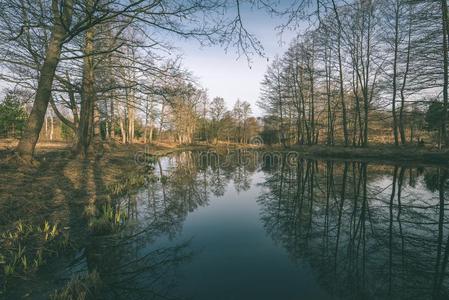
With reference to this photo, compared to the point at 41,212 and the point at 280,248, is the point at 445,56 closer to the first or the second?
the point at 280,248

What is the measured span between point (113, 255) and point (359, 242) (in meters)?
4.69

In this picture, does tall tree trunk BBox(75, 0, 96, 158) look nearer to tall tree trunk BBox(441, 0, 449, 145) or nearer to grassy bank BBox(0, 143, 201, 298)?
grassy bank BBox(0, 143, 201, 298)

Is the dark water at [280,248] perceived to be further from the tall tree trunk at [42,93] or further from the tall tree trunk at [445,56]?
the tall tree trunk at [445,56]

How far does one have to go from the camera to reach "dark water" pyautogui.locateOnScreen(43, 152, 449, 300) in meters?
3.28

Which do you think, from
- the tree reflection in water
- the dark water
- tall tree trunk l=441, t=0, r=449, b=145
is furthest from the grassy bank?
tall tree trunk l=441, t=0, r=449, b=145

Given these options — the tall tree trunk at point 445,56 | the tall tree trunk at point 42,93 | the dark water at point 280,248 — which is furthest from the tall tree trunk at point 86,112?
the tall tree trunk at point 445,56

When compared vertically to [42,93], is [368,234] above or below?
below

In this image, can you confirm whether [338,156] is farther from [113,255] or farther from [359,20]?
[113,255]

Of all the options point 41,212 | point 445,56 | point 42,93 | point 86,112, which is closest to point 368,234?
point 41,212

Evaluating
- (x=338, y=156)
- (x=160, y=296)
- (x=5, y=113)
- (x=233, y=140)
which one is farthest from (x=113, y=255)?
(x=233, y=140)

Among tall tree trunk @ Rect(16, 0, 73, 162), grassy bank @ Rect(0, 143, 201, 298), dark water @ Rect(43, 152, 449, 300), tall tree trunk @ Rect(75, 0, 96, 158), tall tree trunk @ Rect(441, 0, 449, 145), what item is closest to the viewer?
dark water @ Rect(43, 152, 449, 300)

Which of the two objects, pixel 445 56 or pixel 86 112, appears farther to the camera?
pixel 445 56

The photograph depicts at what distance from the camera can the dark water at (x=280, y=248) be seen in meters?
3.28

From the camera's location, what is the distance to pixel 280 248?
15.1 ft
